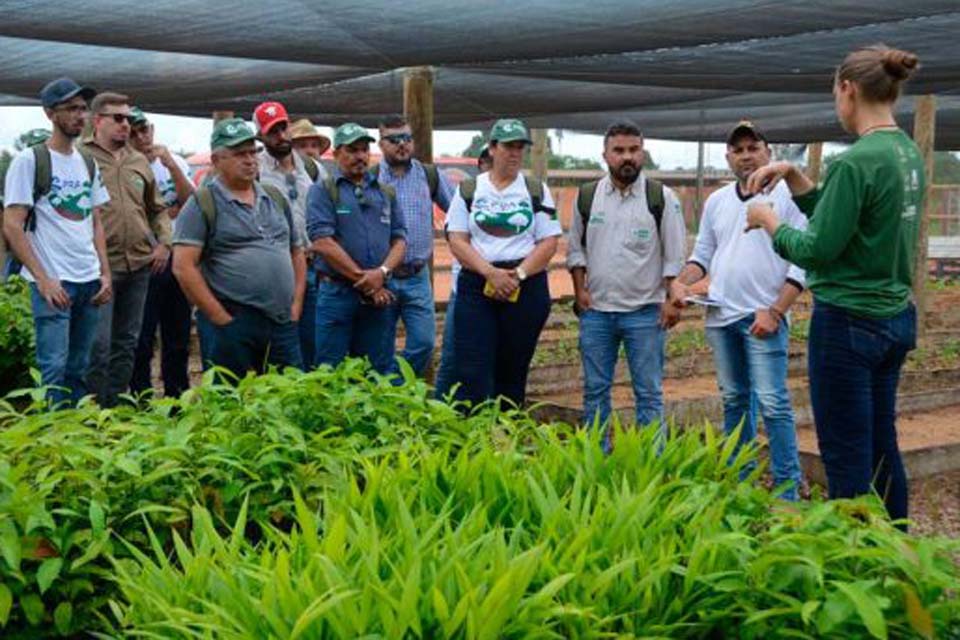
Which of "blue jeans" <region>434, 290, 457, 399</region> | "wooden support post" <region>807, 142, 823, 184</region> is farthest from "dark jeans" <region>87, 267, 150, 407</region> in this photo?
"wooden support post" <region>807, 142, 823, 184</region>

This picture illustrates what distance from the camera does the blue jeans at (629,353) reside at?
590 centimetres

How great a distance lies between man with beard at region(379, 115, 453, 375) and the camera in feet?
22.0

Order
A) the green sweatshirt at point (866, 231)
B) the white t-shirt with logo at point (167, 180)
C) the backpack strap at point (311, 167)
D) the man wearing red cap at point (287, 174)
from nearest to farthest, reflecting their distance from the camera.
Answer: the green sweatshirt at point (866, 231)
the man wearing red cap at point (287, 174)
the backpack strap at point (311, 167)
the white t-shirt with logo at point (167, 180)

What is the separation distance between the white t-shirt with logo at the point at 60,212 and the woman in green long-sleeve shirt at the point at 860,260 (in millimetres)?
3445

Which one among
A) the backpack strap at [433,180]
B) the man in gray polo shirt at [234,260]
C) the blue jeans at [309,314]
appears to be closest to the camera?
the man in gray polo shirt at [234,260]

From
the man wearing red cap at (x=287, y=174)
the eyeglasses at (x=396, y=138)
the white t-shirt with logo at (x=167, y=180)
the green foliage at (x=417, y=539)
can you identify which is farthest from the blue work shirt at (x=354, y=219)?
the green foliage at (x=417, y=539)

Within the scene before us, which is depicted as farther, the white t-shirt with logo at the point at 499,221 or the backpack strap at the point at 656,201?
the white t-shirt with logo at the point at 499,221

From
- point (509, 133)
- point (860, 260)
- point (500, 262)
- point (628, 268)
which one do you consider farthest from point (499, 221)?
point (860, 260)

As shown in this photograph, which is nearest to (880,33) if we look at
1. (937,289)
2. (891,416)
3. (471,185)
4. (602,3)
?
(602,3)

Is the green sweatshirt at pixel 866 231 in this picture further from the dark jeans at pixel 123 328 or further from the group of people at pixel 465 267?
the dark jeans at pixel 123 328

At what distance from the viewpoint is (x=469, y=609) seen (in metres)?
2.02

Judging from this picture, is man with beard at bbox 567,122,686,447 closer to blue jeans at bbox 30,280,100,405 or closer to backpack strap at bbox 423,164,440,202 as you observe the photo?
backpack strap at bbox 423,164,440,202

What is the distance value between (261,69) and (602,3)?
4111mm

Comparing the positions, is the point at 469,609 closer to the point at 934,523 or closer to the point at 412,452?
the point at 412,452
